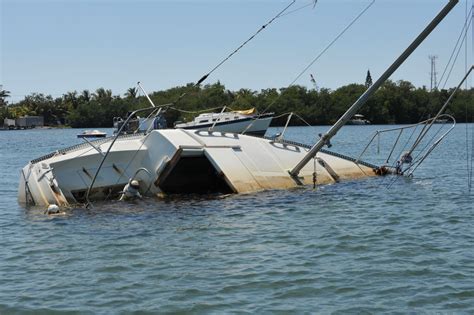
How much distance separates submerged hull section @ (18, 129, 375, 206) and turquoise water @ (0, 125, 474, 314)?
1.09 m

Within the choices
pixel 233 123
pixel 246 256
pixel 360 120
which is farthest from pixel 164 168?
pixel 360 120

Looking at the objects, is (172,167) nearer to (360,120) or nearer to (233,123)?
(233,123)

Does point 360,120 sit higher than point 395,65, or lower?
lower

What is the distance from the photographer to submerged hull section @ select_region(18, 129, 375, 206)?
22.0 metres

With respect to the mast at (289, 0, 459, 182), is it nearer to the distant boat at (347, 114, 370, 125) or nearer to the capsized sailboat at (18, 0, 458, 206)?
the capsized sailboat at (18, 0, 458, 206)

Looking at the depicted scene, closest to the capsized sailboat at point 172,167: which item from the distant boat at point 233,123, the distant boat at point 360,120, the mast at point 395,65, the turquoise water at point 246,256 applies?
the mast at point 395,65

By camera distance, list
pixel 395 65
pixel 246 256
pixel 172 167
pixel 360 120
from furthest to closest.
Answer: pixel 360 120 < pixel 172 167 < pixel 395 65 < pixel 246 256

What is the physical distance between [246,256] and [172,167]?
909 centimetres

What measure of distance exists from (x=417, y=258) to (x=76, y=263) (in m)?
6.74

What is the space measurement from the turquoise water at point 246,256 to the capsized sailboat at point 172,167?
113 cm

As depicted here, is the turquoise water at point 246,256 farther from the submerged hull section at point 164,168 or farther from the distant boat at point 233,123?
the distant boat at point 233,123

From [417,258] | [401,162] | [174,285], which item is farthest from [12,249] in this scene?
[401,162]

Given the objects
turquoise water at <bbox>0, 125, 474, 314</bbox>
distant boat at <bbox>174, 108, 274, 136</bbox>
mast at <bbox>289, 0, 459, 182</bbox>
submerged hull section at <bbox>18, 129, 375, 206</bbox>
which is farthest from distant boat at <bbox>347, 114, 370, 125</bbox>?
turquoise water at <bbox>0, 125, 474, 314</bbox>

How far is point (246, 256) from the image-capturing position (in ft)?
43.9
